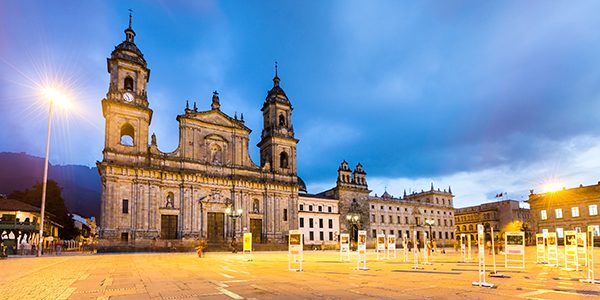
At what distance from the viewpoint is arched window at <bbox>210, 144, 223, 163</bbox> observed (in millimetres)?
52344

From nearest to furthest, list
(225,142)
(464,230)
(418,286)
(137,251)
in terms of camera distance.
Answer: (418,286)
(137,251)
(225,142)
(464,230)

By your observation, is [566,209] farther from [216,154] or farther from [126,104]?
[126,104]

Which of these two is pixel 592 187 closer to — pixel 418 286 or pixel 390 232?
pixel 390 232

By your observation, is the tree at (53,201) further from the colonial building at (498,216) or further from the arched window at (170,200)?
the colonial building at (498,216)

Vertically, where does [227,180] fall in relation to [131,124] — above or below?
below

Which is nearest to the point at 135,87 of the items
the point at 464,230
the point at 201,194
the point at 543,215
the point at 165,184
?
the point at 165,184

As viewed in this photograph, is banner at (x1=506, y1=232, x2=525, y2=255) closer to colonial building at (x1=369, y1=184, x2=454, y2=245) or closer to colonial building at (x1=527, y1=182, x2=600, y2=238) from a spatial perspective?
colonial building at (x1=527, y1=182, x2=600, y2=238)

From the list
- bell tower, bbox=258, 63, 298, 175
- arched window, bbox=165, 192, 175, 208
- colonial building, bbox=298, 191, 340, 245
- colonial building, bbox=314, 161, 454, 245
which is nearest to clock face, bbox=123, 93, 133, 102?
arched window, bbox=165, 192, 175, 208

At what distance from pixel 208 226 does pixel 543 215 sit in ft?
174

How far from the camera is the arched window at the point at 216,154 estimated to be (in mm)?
52344

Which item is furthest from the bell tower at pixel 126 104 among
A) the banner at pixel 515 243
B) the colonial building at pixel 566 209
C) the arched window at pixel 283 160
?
the colonial building at pixel 566 209

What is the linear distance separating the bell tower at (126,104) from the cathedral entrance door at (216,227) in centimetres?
1226

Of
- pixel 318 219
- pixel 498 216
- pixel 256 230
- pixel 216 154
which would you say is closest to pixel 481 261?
pixel 256 230

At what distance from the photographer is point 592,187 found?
55469 mm
